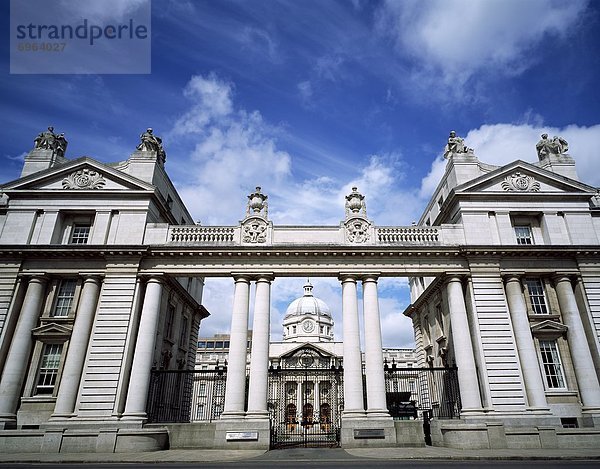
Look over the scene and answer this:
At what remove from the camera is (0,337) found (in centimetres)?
2130

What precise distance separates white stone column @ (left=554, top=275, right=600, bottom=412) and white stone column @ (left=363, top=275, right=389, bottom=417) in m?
10.7

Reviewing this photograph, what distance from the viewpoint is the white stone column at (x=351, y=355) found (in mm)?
20312

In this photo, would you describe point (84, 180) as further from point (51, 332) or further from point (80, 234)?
point (51, 332)

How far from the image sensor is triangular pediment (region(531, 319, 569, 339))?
2251 centimetres

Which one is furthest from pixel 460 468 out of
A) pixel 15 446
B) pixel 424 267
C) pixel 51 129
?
pixel 51 129

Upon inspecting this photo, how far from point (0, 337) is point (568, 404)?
30.5 metres

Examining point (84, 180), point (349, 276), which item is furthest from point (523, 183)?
point (84, 180)

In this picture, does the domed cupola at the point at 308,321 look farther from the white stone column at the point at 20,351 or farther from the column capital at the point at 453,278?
the white stone column at the point at 20,351

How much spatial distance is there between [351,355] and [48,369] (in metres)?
16.4

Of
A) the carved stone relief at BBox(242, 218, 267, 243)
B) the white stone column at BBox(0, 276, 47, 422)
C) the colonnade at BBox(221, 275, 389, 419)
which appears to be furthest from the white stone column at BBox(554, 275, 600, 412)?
the white stone column at BBox(0, 276, 47, 422)

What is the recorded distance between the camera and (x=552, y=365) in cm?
2239

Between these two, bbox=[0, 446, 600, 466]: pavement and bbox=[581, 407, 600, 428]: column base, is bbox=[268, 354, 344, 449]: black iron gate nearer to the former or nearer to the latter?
bbox=[0, 446, 600, 466]: pavement

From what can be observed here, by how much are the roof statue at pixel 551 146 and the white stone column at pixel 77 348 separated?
30.1 metres

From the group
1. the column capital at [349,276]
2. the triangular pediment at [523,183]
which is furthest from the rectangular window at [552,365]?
the column capital at [349,276]
